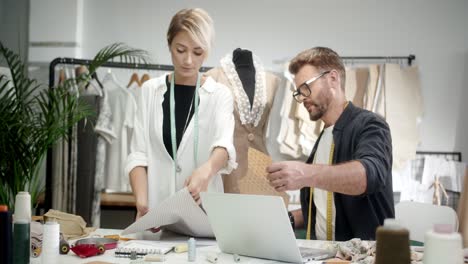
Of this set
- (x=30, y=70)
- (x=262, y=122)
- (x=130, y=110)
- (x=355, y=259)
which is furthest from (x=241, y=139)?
(x=30, y=70)

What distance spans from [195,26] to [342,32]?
9.13 ft

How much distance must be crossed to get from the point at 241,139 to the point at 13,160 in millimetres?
1549

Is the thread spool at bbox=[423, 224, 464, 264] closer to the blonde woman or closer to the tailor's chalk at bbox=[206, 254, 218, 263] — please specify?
the tailor's chalk at bbox=[206, 254, 218, 263]

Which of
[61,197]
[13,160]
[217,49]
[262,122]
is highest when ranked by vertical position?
[217,49]

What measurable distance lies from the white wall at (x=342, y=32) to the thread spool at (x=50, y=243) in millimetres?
3297

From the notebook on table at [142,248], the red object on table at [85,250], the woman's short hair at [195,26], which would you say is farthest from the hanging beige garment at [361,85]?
the red object on table at [85,250]

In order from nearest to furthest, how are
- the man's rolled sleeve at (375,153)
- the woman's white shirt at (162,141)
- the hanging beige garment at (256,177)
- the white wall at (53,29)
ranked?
the man's rolled sleeve at (375,153), the woman's white shirt at (162,141), the hanging beige garment at (256,177), the white wall at (53,29)

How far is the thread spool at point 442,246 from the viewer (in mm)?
1251

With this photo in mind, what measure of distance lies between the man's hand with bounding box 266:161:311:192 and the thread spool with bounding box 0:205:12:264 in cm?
86

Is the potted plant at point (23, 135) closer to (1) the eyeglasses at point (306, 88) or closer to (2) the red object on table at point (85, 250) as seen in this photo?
(1) the eyeglasses at point (306, 88)

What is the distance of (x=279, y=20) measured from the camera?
4.80m

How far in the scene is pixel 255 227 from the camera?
171 cm

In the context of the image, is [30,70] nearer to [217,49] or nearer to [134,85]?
[134,85]

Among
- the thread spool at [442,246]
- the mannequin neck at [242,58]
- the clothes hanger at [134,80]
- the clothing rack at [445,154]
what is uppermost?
the mannequin neck at [242,58]
